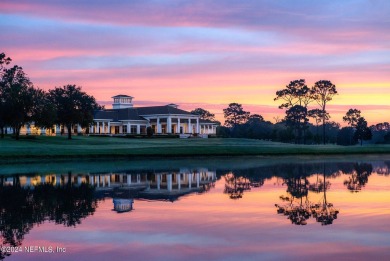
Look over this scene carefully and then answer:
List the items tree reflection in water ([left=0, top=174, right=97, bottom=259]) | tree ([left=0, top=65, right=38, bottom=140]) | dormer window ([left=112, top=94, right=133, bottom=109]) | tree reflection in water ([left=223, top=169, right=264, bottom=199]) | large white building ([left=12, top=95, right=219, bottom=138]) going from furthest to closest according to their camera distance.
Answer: dormer window ([left=112, top=94, right=133, bottom=109]), large white building ([left=12, top=95, right=219, bottom=138]), tree ([left=0, top=65, right=38, bottom=140]), tree reflection in water ([left=223, top=169, right=264, bottom=199]), tree reflection in water ([left=0, top=174, right=97, bottom=259])

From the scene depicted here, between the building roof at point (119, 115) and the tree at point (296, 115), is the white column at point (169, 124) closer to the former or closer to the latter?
the building roof at point (119, 115)

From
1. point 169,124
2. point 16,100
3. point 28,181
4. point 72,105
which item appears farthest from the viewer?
point 169,124

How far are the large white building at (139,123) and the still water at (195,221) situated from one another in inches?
3643

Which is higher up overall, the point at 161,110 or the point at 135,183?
the point at 161,110

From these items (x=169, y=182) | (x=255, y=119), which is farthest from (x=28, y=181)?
(x=255, y=119)

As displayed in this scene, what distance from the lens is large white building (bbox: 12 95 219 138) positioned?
121 meters

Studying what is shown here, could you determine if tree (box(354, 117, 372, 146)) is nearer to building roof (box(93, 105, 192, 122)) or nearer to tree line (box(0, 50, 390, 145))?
tree line (box(0, 50, 390, 145))

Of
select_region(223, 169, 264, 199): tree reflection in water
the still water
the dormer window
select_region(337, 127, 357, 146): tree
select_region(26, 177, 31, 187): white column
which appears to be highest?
the dormer window

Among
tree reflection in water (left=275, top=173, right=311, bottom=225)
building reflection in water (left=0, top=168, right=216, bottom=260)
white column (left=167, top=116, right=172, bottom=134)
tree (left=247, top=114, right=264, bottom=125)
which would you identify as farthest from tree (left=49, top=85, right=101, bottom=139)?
tree (left=247, top=114, right=264, bottom=125)

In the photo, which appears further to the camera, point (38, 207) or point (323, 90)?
point (323, 90)

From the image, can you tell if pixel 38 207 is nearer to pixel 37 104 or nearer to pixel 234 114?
pixel 37 104

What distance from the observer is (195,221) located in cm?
1694

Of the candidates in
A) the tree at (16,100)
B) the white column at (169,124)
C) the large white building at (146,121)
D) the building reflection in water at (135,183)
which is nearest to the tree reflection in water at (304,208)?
the building reflection in water at (135,183)

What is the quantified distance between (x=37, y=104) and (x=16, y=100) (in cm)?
423
